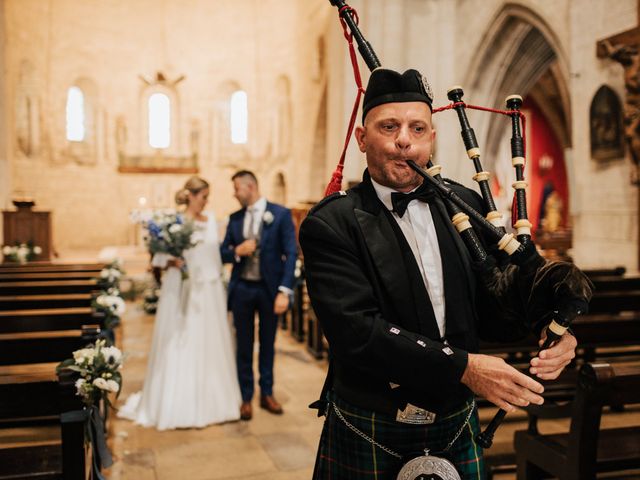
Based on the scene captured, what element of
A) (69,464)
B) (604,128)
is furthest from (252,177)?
(604,128)

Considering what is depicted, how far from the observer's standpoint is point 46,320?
4.15 m

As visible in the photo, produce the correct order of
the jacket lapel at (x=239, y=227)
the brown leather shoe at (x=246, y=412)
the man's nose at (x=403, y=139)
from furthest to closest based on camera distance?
the jacket lapel at (x=239, y=227) → the brown leather shoe at (x=246, y=412) → the man's nose at (x=403, y=139)

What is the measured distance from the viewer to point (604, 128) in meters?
7.29

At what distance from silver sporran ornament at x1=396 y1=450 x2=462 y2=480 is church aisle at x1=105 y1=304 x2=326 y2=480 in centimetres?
230

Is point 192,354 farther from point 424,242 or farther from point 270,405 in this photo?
point 424,242

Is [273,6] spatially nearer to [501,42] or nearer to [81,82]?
[81,82]

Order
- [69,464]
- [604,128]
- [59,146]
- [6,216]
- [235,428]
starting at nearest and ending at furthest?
1. [69,464]
2. [235,428]
3. [604,128]
4. [6,216]
5. [59,146]

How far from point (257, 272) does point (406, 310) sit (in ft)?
11.1

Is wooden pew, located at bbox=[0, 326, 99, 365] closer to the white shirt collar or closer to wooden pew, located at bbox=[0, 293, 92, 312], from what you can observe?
wooden pew, located at bbox=[0, 293, 92, 312]

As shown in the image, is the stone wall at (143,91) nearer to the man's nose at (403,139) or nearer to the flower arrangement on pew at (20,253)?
the flower arrangement on pew at (20,253)

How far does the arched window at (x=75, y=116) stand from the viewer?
20438 mm

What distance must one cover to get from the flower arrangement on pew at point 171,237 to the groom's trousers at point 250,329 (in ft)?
1.65

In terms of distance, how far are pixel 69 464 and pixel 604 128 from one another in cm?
694

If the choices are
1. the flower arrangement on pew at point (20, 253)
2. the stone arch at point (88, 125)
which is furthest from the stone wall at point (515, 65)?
the stone arch at point (88, 125)
